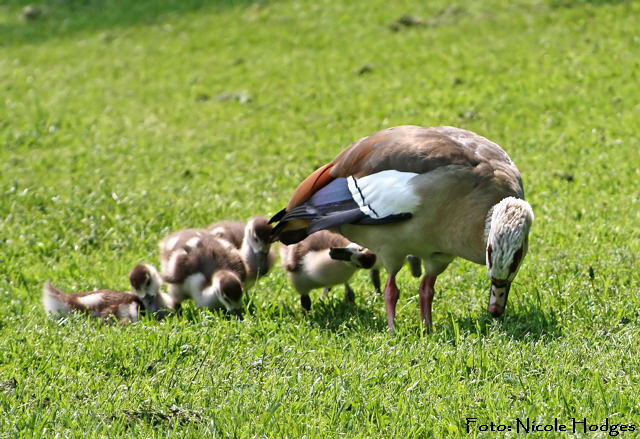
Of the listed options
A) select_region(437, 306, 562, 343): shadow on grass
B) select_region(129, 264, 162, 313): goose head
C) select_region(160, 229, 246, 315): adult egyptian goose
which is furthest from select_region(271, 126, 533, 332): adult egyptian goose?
select_region(129, 264, 162, 313): goose head

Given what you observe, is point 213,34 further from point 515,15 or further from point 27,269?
point 27,269

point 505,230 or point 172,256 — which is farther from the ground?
point 505,230

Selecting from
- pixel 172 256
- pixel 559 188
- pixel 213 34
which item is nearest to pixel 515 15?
pixel 213 34

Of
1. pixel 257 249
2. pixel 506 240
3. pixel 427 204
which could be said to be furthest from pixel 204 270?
pixel 506 240

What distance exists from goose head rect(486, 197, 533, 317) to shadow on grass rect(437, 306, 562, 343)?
1.03ft

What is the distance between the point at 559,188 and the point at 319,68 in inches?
254

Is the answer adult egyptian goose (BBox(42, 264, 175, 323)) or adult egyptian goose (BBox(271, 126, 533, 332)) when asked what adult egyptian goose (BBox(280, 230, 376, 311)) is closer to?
adult egyptian goose (BBox(271, 126, 533, 332))

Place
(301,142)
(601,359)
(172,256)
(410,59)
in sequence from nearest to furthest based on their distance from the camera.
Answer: (601,359)
(172,256)
(301,142)
(410,59)

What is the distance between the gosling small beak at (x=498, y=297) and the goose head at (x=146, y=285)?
2786 mm

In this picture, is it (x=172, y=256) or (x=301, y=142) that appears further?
(x=301, y=142)

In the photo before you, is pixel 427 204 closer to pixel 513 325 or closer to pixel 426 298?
A: pixel 426 298

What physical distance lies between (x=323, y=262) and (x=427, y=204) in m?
1.40

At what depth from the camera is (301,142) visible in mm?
12883

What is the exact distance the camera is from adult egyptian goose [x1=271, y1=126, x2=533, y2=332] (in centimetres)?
639
